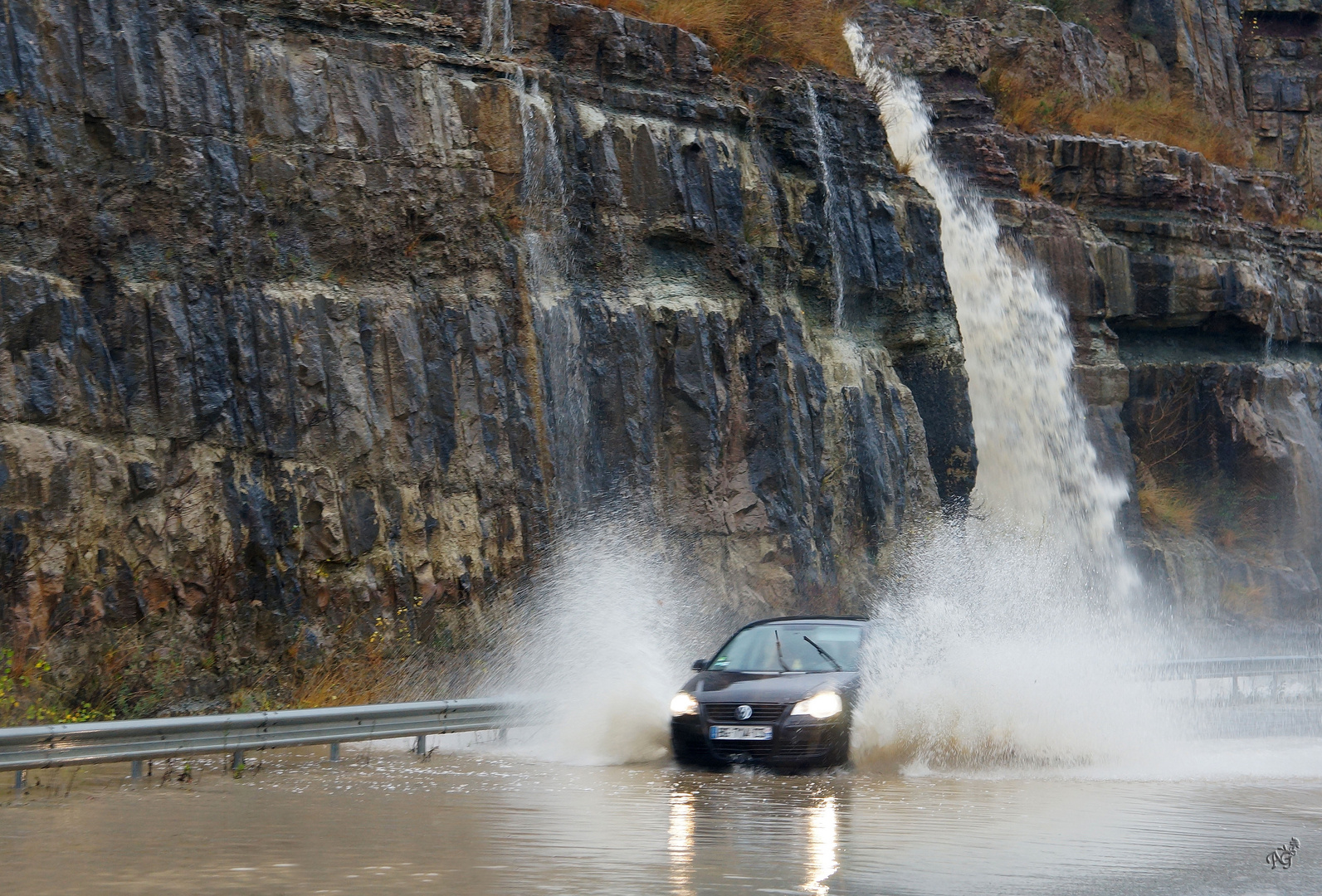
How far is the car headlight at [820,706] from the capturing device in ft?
36.3

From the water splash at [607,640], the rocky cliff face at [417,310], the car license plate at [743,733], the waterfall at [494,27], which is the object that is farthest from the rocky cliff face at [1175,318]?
the car license plate at [743,733]

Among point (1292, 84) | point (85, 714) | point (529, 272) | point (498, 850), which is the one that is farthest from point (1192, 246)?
point (498, 850)

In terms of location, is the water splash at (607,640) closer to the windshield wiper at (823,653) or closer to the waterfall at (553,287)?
the waterfall at (553,287)

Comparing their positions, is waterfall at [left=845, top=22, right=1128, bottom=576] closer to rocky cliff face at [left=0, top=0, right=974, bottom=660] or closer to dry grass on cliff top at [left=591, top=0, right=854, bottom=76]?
rocky cliff face at [left=0, top=0, right=974, bottom=660]

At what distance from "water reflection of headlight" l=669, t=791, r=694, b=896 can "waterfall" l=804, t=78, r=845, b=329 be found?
15.7 metres

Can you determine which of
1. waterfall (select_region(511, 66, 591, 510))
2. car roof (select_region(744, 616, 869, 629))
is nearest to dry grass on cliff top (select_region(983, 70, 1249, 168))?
waterfall (select_region(511, 66, 591, 510))

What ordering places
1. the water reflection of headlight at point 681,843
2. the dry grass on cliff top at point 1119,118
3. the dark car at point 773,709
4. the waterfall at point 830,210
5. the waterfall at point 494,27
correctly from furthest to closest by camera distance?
the dry grass on cliff top at point 1119,118 < the waterfall at point 830,210 < the waterfall at point 494,27 < the dark car at point 773,709 < the water reflection of headlight at point 681,843

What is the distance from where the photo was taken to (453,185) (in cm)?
1895

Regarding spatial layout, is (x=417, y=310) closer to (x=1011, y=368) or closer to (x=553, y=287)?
(x=553, y=287)

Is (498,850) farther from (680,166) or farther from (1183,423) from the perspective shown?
(1183,423)

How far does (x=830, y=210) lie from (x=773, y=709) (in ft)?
48.9

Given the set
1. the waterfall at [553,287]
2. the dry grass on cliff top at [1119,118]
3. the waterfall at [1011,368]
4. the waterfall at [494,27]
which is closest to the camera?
the waterfall at [553,287]

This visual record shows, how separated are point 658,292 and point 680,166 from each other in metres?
1.99

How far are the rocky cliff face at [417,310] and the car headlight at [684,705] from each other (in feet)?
18.5
